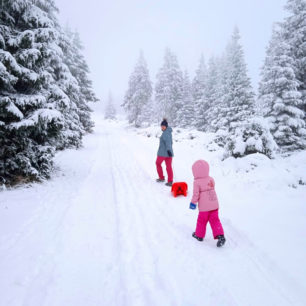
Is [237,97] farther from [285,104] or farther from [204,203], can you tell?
[204,203]

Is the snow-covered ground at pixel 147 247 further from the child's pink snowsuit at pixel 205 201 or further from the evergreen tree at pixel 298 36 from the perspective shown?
the evergreen tree at pixel 298 36

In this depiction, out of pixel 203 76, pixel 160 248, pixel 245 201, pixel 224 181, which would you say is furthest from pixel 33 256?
pixel 203 76

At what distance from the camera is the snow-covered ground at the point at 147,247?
7.84ft

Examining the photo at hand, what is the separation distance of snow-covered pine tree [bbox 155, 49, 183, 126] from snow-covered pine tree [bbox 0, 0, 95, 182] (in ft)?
82.4

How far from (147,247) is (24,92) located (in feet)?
20.1

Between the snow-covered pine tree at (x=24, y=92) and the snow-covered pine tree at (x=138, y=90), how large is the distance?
2644cm

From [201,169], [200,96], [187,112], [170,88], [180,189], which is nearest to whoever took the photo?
[201,169]

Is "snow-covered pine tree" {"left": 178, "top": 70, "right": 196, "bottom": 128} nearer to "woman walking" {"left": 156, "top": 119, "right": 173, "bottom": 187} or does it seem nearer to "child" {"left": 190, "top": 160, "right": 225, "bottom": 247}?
"woman walking" {"left": 156, "top": 119, "right": 173, "bottom": 187}

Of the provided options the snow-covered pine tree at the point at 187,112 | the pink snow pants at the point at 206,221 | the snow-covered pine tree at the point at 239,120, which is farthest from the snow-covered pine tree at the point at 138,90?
the pink snow pants at the point at 206,221

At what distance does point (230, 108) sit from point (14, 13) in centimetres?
1582

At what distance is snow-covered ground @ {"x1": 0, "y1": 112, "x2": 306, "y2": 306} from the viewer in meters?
2.39

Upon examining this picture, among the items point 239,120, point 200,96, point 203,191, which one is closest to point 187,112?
point 200,96

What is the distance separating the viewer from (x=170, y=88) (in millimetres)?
30078

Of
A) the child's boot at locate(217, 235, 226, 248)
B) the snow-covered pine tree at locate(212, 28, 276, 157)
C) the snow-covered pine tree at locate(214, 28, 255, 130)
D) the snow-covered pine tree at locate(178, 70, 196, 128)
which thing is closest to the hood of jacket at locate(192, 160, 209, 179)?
the child's boot at locate(217, 235, 226, 248)
